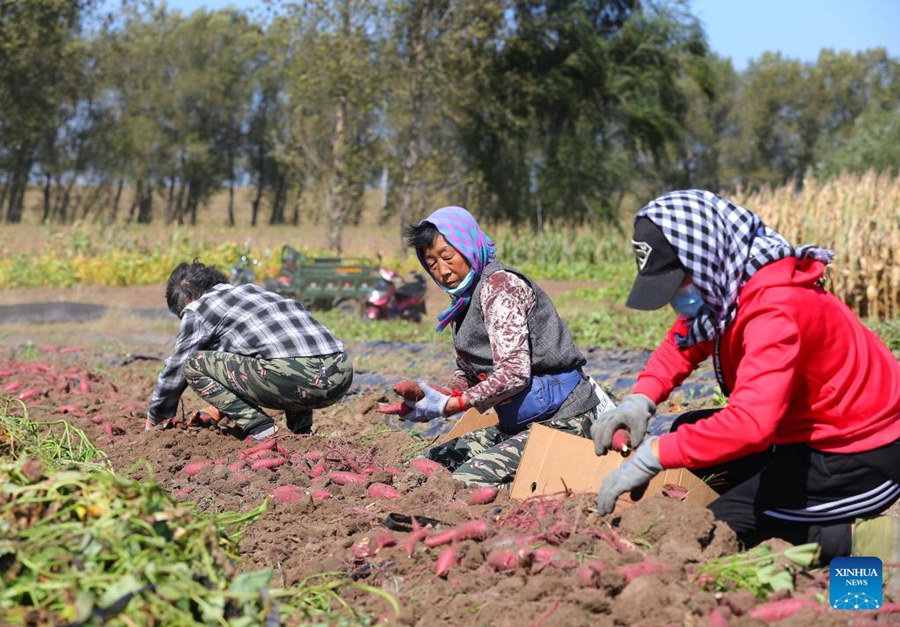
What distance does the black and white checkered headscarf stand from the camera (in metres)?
2.96

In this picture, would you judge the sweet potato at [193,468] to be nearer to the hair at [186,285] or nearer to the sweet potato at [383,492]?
the sweet potato at [383,492]

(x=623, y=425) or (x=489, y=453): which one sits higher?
(x=623, y=425)

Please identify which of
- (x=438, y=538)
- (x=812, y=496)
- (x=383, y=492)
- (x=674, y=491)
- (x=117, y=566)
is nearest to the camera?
(x=117, y=566)

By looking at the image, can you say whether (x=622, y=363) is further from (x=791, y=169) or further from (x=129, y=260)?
(x=791, y=169)

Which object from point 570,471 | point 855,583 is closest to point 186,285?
point 570,471

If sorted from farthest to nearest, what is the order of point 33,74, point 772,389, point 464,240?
point 33,74 < point 464,240 < point 772,389

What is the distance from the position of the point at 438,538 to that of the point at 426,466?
3.95 ft

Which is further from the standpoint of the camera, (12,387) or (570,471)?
(12,387)

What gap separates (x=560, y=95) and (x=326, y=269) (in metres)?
15.8

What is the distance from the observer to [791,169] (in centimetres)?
5262

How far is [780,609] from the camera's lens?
2.52m

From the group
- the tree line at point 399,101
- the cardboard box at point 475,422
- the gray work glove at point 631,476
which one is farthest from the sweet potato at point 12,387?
the tree line at point 399,101

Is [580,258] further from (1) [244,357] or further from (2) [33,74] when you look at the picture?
(2) [33,74]

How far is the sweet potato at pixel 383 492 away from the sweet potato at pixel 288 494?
28cm
